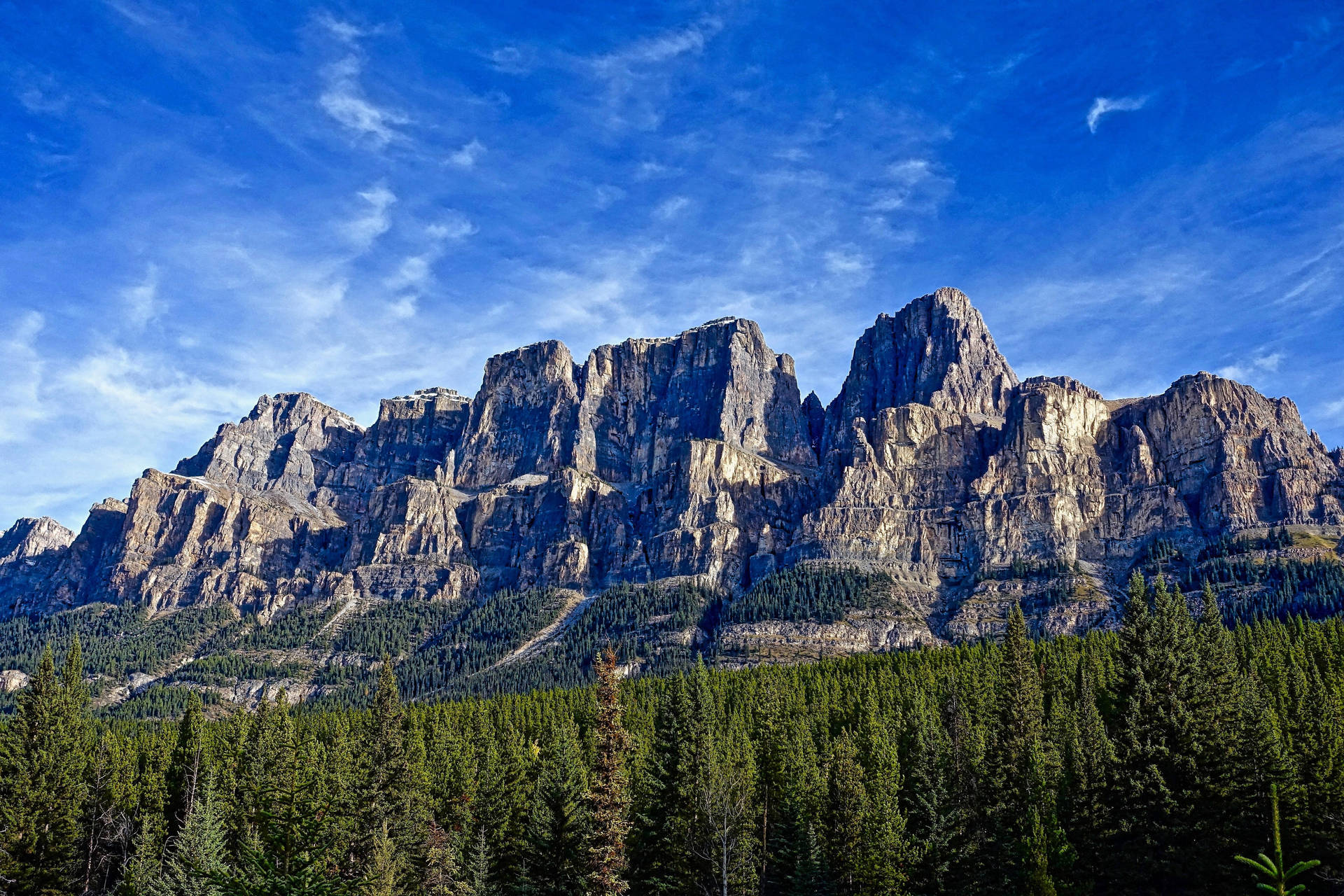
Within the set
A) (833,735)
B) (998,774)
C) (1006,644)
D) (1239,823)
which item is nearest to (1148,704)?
(1239,823)

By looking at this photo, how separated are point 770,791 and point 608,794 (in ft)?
114

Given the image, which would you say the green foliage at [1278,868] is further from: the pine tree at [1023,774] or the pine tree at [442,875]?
the pine tree at [442,875]

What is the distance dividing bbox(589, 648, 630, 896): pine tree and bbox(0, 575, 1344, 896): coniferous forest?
14 cm

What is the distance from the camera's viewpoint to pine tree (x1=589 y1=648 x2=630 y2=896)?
5253 centimetres

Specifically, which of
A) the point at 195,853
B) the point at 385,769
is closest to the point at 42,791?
the point at 195,853

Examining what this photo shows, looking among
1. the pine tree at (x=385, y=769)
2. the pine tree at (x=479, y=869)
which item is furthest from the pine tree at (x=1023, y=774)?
the pine tree at (x=385, y=769)

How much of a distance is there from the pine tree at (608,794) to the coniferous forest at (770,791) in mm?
144

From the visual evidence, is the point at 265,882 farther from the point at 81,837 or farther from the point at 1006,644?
the point at 81,837

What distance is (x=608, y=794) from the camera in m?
53.6

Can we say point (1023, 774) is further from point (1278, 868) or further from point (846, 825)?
point (1278, 868)

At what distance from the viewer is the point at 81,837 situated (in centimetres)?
8312

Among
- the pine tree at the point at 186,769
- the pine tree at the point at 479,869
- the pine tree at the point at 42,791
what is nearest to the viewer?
the pine tree at the point at 479,869

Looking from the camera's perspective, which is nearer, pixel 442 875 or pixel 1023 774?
pixel 442 875

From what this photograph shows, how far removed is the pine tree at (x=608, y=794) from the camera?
172 ft
